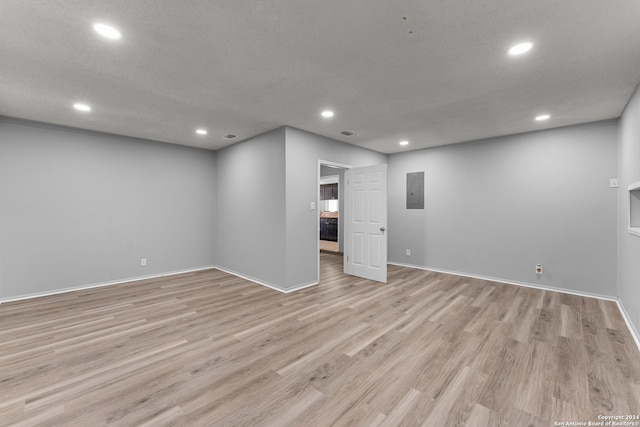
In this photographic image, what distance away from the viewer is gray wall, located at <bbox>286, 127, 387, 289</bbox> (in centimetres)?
429

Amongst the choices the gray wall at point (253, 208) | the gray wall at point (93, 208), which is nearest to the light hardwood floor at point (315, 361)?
the gray wall at point (93, 208)

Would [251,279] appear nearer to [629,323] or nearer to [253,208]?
[253,208]

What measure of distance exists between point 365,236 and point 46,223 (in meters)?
5.12

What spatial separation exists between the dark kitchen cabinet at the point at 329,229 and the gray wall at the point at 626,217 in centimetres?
616

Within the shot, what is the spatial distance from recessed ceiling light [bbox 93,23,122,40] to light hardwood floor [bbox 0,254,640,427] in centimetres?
261

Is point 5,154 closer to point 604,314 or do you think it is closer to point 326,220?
point 326,220

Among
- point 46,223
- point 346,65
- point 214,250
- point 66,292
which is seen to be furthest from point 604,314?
point 46,223

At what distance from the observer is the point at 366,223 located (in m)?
5.03

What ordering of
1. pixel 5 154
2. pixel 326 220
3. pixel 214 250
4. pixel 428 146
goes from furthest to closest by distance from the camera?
pixel 326 220
pixel 214 250
pixel 428 146
pixel 5 154

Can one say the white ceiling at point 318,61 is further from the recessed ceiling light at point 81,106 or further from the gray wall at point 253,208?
the gray wall at point 253,208

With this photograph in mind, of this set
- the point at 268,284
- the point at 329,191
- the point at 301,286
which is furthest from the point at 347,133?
the point at 329,191

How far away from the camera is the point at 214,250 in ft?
19.8

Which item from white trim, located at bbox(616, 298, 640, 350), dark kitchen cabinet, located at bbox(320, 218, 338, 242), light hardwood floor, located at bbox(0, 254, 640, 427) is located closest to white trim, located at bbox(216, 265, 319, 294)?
light hardwood floor, located at bbox(0, 254, 640, 427)

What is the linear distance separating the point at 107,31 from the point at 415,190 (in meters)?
5.42
